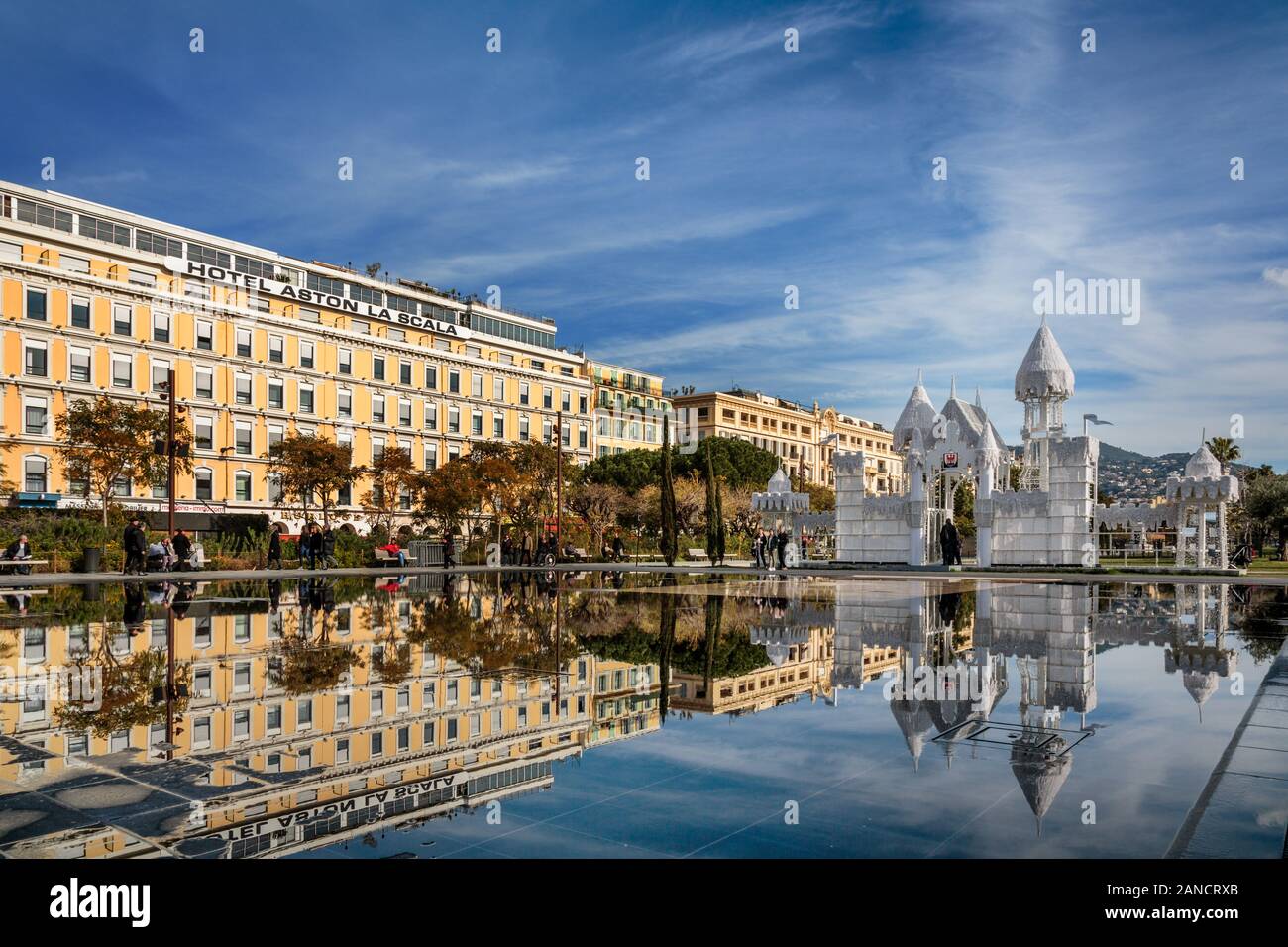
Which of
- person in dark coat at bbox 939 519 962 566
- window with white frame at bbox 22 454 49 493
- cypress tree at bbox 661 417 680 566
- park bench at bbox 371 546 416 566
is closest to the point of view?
person in dark coat at bbox 939 519 962 566

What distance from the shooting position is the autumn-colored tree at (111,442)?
40.2 m

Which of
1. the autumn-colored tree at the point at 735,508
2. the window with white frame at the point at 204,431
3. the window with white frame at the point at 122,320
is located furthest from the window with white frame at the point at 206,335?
the autumn-colored tree at the point at 735,508

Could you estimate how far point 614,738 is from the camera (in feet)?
22.3

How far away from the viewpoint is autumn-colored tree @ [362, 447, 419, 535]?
53.5 m

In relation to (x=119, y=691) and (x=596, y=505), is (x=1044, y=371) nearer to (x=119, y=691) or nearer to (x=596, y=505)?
(x=596, y=505)

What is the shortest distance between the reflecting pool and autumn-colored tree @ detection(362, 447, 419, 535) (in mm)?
39263

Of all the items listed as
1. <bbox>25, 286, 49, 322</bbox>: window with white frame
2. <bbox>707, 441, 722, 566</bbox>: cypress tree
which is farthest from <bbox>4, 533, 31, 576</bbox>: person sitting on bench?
<bbox>707, 441, 722, 566</bbox>: cypress tree

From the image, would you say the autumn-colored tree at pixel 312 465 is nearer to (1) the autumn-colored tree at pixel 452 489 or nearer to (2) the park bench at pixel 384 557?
(1) the autumn-colored tree at pixel 452 489

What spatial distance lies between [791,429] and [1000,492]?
77156 mm

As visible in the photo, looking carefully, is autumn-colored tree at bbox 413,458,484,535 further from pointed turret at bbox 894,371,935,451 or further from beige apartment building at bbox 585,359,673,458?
beige apartment building at bbox 585,359,673,458

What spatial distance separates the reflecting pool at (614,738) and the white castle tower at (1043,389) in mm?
26937

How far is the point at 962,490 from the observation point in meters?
83.1

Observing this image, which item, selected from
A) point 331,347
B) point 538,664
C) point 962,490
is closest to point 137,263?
point 331,347
